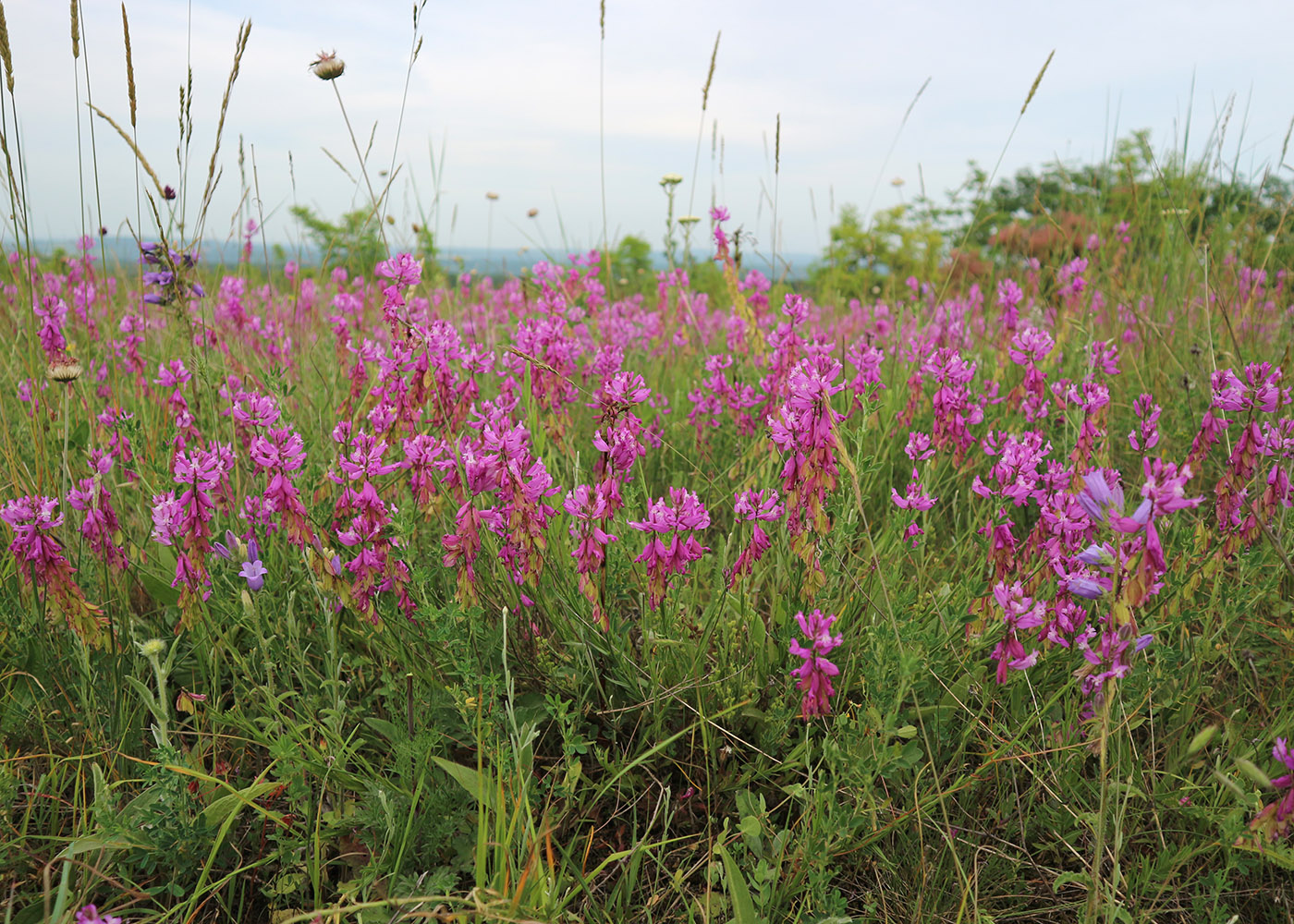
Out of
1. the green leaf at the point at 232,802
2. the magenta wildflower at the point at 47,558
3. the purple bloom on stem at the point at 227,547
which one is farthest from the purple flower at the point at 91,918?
the purple bloom on stem at the point at 227,547

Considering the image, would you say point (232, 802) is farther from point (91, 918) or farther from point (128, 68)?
point (128, 68)

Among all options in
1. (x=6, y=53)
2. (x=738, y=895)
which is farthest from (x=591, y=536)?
(x=6, y=53)

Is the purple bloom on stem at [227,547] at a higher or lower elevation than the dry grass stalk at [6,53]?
lower

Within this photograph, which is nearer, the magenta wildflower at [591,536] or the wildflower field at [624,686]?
the wildflower field at [624,686]

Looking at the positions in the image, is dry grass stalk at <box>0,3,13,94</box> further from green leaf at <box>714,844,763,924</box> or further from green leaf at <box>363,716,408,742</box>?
green leaf at <box>714,844,763,924</box>

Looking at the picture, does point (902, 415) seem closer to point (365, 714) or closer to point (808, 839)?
point (808, 839)

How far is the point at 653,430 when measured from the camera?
114 inches

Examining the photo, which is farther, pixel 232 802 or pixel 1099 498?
pixel 232 802

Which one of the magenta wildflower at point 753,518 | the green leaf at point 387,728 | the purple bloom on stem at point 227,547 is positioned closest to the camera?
the green leaf at point 387,728

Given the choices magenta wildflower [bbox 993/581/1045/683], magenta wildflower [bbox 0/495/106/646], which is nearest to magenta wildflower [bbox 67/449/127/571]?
magenta wildflower [bbox 0/495/106/646]

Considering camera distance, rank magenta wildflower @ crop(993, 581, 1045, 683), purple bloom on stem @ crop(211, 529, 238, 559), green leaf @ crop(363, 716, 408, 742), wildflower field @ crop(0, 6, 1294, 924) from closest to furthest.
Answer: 1. wildflower field @ crop(0, 6, 1294, 924)
2. magenta wildflower @ crop(993, 581, 1045, 683)
3. green leaf @ crop(363, 716, 408, 742)
4. purple bloom on stem @ crop(211, 529, 238, 559)

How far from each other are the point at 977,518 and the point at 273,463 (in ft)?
5.73

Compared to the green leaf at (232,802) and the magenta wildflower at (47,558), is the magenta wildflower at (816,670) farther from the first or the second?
the magenta wildflower at (47,558)

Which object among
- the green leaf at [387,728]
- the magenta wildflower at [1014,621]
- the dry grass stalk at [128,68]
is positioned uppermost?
the dry grass stalk at [128,68]
